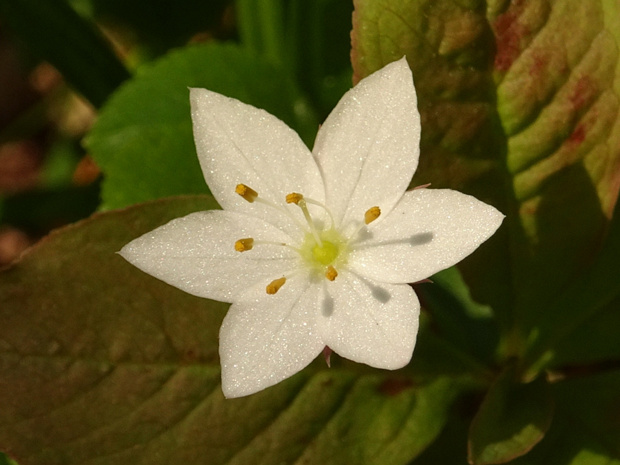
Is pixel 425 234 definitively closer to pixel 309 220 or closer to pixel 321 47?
pixel 309 220

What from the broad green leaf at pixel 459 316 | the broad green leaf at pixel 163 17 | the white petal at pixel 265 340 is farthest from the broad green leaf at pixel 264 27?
the white petal at pixel 265 340

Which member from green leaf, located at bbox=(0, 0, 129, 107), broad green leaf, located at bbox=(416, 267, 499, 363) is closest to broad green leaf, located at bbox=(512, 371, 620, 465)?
broad green leaf, located at bbox=(416, 267, 499, 363)

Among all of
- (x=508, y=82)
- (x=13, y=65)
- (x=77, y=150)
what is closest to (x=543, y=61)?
(x=508, y=82)

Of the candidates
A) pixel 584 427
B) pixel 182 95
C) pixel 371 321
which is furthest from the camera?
pixel 182 95

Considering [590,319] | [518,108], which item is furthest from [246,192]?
[590,319]

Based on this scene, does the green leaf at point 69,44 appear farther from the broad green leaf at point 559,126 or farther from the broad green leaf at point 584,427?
the broad green leaf at point 584,427

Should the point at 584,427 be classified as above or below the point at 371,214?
below

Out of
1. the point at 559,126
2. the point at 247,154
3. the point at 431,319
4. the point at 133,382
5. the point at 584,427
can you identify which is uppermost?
the point at 247,154

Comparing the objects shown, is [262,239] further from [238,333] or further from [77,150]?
[77,150]
